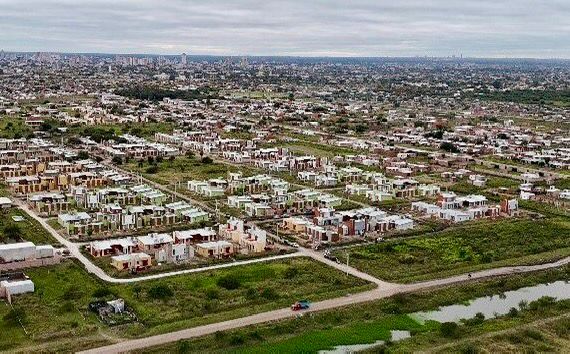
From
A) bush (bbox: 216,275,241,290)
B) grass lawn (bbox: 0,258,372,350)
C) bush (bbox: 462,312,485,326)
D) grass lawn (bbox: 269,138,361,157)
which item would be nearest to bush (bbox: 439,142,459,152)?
grass lawn (bbox: 269,138,361,157)

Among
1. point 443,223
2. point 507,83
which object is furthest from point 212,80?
point 443,223

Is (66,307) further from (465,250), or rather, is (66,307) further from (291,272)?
(465,250)

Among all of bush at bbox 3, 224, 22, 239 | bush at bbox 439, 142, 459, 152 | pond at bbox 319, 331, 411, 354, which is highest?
bush at bbox 439, 142, 459, 152

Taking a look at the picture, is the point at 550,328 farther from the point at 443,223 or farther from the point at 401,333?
the point at 443,223

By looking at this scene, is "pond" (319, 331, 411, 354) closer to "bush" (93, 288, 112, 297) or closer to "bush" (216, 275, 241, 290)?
"bush" (216, 275, 241, 290)

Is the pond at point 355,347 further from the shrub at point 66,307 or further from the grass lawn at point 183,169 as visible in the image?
the grass lawn at point 183,169

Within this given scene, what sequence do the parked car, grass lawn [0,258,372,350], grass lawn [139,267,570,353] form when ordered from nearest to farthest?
1. grass lawn [139,267,570,353]
2. grass lawn [0,258,372,350]
3. the parked car

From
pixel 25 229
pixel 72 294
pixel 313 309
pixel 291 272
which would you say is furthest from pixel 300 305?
pixel 25 229
